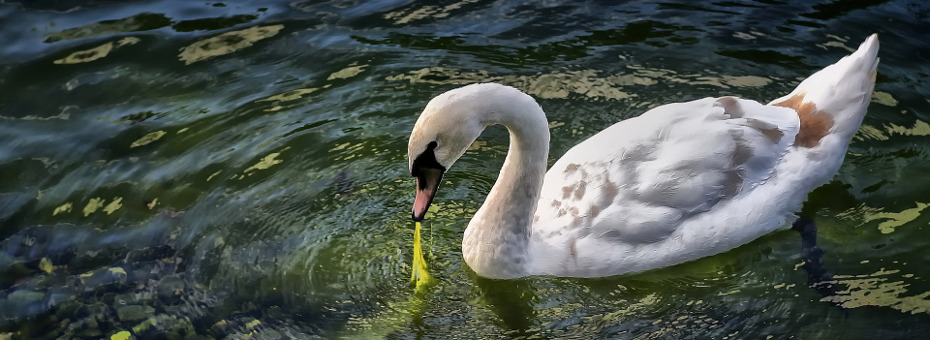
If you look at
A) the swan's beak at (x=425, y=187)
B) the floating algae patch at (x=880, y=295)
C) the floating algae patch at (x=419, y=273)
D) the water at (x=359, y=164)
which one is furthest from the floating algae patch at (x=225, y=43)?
the floating algae patch at (x=880, y=295)

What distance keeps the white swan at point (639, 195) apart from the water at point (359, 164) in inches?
7.8

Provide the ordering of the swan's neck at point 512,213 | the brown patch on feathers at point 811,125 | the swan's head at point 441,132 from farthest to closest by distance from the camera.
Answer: the brown patch on feathers at point 811,125 → the swan's neck at point 512,213 → the swan's head at point 441,132

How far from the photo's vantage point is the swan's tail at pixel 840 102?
6754 millimetres

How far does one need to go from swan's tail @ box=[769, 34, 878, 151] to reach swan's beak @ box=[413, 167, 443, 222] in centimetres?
242

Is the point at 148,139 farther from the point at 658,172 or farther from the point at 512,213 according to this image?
the point at 658,172

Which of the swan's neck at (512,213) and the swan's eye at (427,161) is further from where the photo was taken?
the swan's neck at (512,213)

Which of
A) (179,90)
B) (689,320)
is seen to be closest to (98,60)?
(179,90)

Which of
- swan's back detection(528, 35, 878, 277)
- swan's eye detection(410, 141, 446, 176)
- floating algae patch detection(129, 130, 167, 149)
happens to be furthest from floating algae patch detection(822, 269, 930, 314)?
floating algae patch detection(129, 130, 167, 149)

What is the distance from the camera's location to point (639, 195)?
6.13m

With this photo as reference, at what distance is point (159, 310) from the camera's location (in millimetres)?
6211

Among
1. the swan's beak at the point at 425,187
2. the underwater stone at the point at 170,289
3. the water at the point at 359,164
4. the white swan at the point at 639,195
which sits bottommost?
the underwater stone at the point at 170,289

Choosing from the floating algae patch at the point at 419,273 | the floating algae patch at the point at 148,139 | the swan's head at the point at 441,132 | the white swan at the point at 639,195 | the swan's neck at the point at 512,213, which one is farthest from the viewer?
the floating algae patch at the point at 148,139

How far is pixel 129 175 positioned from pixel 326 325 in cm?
231

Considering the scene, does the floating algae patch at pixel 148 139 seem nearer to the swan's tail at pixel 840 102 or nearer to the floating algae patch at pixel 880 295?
the swan's tail at pixel 840 102
